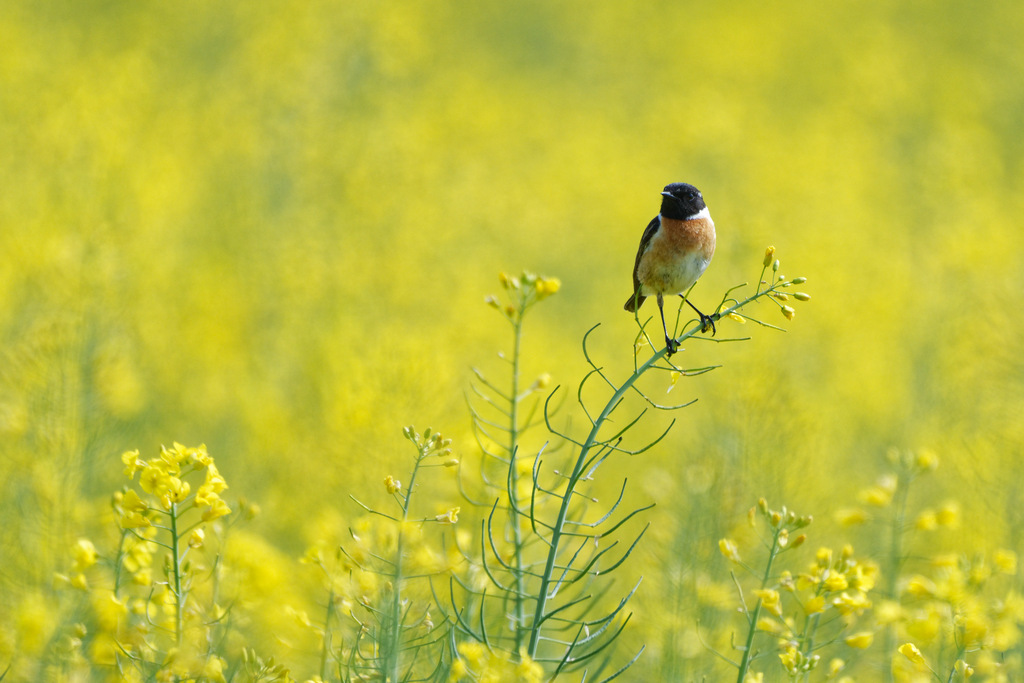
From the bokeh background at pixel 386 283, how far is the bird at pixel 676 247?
5.44 feet

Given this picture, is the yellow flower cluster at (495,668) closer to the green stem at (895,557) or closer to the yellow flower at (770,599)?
the yellow flower at (770,599)

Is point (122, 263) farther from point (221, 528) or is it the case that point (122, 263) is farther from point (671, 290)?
point (671, 290)

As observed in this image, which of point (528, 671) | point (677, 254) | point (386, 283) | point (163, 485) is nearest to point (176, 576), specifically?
point (163, 485)

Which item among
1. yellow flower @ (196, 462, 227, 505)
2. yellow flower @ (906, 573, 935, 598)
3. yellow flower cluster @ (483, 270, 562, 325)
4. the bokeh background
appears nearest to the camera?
yellow flower cluster @ (483, 270, 562, 325)

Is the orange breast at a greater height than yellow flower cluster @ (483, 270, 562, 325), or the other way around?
the orange breast

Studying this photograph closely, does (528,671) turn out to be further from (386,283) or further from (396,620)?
(386,283)

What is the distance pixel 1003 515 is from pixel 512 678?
4.07 m

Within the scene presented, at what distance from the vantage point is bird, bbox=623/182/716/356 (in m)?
3.26

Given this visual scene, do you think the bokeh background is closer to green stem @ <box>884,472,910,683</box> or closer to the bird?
green stem @ <box>884,472,910,683</box>

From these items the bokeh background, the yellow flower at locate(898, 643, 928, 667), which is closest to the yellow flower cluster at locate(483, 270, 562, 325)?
the yellow flower at locate(898, 643, 928, 667)

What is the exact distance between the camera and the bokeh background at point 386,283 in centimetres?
492

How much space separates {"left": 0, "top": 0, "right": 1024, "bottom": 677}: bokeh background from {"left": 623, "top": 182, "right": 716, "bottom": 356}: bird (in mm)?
1657

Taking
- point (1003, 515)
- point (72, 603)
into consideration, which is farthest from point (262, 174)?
point (1003, 515)

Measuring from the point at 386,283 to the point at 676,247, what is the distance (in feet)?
14.2
